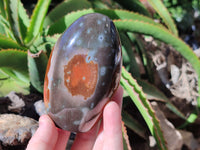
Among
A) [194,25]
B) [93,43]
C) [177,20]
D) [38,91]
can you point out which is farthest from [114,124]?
[194,25]

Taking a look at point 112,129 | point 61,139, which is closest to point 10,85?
point 61,139

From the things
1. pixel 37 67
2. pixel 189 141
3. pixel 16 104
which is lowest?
pixel 189 141

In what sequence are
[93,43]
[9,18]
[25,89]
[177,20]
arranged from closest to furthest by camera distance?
[93,43]
[9,18]
[25,89]
[177,20]

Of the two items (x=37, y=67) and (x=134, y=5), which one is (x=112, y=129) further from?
(x=134, y=5)

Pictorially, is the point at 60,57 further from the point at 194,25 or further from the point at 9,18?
the point at 194,25

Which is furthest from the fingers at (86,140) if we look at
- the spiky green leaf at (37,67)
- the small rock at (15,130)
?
the spiky green leaf at (37,67)

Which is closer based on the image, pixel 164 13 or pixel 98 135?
pixel 98 135
